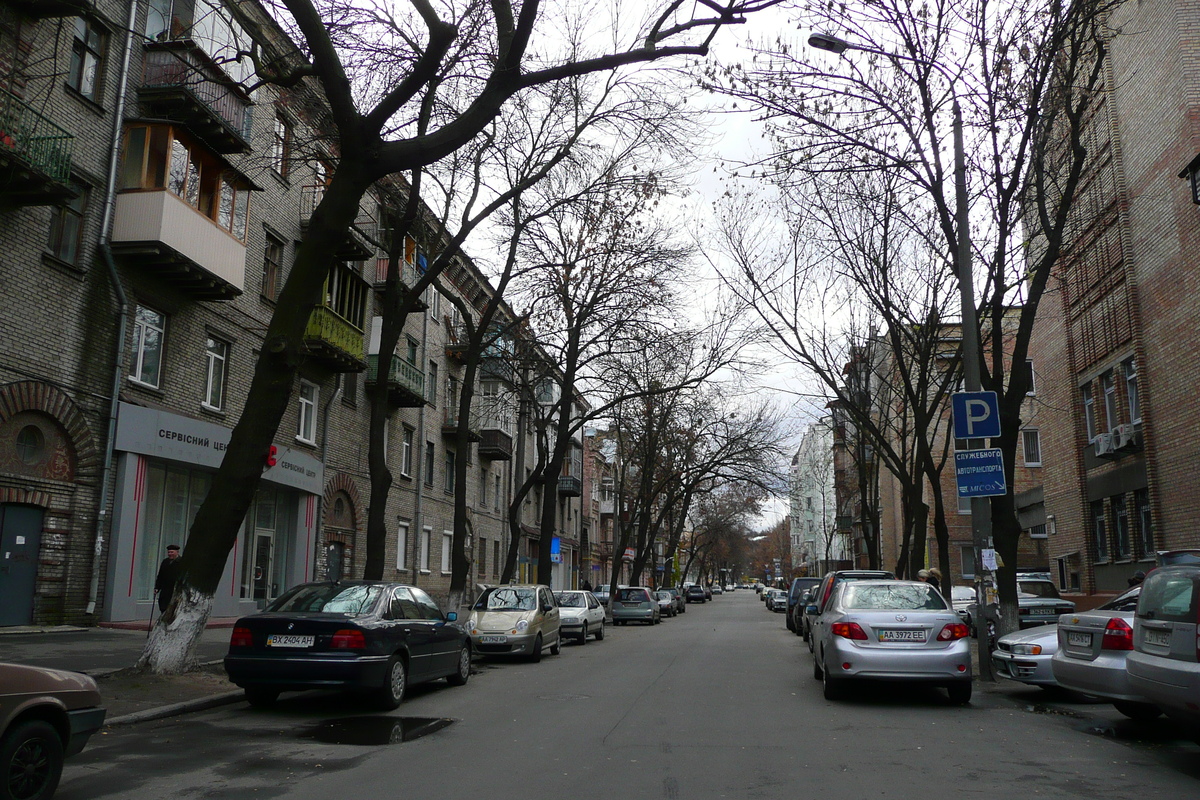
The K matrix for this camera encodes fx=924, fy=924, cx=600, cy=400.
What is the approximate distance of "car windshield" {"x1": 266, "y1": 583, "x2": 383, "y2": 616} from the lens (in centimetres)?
1045

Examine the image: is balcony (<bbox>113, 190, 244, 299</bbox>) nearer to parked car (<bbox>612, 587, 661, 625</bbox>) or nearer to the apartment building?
the apartment building

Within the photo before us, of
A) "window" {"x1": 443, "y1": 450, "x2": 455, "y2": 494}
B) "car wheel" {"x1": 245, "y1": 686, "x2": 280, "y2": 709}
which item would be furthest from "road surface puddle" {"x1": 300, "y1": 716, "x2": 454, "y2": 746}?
"window" {"x1": 443, "y1": 450, "x2": 455, "y2": 494}

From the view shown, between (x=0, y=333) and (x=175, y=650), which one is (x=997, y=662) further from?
(x=0, y=333)

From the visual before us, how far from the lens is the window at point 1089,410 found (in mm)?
26302

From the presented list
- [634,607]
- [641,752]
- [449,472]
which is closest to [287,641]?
[641,752]

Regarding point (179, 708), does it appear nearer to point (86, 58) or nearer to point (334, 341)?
point (86, 58)

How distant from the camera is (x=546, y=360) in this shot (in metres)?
26.6

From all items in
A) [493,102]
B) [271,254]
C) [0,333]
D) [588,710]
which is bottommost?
[588,710]

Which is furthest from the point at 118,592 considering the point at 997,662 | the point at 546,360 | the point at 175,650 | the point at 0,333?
the point at 997,662

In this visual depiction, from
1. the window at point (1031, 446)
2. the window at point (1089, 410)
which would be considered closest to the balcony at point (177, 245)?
the window at point (1089, 410)


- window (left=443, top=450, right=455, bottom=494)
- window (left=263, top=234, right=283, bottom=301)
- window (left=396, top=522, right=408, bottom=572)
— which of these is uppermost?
window (left=263, top=234, right=283, bottom=301)

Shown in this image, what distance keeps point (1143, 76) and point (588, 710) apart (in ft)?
67.5

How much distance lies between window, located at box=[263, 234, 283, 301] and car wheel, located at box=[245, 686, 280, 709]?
48.2 feet

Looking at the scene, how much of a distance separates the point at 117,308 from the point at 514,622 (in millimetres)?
9483
